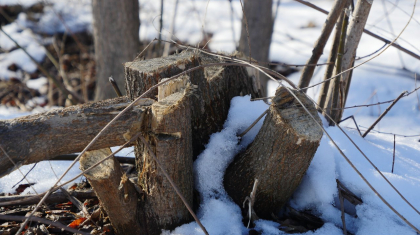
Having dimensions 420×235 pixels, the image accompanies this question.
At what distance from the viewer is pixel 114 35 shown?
3527 mm

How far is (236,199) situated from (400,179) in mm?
739

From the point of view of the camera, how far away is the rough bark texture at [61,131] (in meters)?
1.24

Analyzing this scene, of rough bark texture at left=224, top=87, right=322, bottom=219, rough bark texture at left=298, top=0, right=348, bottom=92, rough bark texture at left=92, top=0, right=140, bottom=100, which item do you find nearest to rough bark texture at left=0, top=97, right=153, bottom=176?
rough bark texture at left=224, top=87, right=322, bottom=219

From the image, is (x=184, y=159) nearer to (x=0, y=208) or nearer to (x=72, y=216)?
(x=72, y=216)

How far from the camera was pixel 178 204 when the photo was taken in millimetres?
1537

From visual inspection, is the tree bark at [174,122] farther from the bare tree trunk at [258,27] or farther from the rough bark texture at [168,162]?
the bare tree trunk at [258,27]

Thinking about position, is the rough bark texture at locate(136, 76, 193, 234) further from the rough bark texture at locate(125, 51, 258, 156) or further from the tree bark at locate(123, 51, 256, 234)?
the rough bark texture at locate(125, 51, 258, 156)

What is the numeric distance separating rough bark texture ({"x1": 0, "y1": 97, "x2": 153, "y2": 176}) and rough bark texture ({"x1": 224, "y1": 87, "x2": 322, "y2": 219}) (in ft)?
1.63

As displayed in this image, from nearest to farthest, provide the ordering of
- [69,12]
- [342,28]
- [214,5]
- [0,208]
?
[0,208] → [342,28] → [69,12] → [214,5]

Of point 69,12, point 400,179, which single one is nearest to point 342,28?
point 400,179

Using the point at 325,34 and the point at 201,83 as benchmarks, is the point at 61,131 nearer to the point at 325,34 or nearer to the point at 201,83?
the point at 201,83

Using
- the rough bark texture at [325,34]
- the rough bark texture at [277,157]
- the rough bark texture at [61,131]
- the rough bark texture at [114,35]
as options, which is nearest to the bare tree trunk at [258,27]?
the rough bark texture at [114,35]

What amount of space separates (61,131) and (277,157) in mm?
829

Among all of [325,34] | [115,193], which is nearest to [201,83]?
[115,193]
